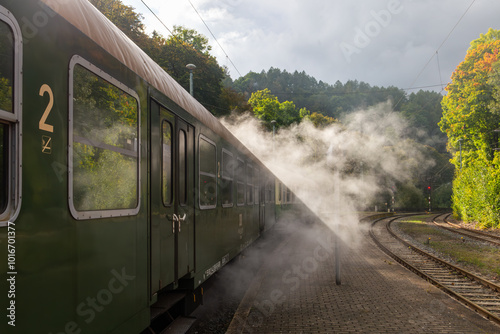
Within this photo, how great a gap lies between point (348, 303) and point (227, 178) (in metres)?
3.00

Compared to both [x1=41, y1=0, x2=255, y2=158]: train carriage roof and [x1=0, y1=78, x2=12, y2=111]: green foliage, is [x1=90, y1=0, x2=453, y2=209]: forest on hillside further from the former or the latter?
[x1=0, y1=78, x2=12, y2=111]: green foliage

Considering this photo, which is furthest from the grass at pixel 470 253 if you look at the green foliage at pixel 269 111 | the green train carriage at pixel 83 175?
the green foliage at pixel 269 111

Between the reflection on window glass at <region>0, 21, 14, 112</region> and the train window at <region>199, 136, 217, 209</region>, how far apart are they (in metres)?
3.80

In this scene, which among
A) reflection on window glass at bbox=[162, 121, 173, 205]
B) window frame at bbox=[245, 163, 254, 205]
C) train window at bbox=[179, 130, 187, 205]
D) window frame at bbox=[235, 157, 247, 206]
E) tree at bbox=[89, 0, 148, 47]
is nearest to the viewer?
reflection on window glass at bbox=[162, 121, 173, 205]

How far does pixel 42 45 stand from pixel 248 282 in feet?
25.0

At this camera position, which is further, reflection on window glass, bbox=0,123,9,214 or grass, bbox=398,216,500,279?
grass, bbox=398,216,500,279

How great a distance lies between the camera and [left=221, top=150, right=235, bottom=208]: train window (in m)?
7.38

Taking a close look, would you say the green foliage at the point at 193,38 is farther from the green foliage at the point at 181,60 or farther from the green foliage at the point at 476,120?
the green foliage at the point at 476,120

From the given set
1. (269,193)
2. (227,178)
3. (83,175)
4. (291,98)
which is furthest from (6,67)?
(291,98)

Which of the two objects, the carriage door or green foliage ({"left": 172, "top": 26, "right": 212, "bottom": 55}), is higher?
green foliage ({"left": 172, "top": 26, "right": 212, "bottom": 55})

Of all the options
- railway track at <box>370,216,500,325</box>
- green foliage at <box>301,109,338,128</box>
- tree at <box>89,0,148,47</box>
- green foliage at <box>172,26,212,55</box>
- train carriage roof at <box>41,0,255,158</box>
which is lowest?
railway track at <box>370,216,500,325</box>

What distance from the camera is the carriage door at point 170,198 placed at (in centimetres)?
406

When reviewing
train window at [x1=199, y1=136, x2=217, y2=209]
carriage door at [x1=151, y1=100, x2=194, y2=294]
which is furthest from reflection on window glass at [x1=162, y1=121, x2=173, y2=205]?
train window at [x1=199, y1=136, x2=217, y2=209]

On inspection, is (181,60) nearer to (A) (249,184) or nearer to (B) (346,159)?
(B) (346,159)
